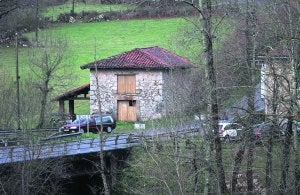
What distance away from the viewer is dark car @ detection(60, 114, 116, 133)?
3828 centimetres

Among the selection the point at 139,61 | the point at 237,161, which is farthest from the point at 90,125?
the point at 237,161

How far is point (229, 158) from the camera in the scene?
23.1 m

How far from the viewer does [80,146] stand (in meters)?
31.7

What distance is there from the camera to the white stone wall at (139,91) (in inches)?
1681

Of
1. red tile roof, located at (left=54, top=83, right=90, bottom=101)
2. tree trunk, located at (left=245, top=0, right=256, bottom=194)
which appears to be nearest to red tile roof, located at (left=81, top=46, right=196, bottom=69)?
red tile roof, located at (left=54, top=83, right=90, bottom=101)

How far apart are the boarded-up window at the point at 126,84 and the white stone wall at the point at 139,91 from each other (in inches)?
11.2

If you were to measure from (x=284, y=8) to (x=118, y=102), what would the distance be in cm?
2503

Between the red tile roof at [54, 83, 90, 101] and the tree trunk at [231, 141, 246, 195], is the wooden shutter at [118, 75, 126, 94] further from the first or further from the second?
the tree trunk at [231, 141, 246, 195]

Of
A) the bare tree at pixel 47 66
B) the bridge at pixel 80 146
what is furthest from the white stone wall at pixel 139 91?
the bridge at pixel 80 146

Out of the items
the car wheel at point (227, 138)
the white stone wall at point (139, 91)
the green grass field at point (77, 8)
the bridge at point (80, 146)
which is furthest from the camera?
the green grass field at point (77, 8)

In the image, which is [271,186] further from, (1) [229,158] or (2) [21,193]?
(2) [21,193]

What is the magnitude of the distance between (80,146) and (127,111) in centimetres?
1179

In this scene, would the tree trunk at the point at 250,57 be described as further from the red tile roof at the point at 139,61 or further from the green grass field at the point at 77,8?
the green grass field at the point at 77,8

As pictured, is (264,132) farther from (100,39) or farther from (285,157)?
(100,39)
